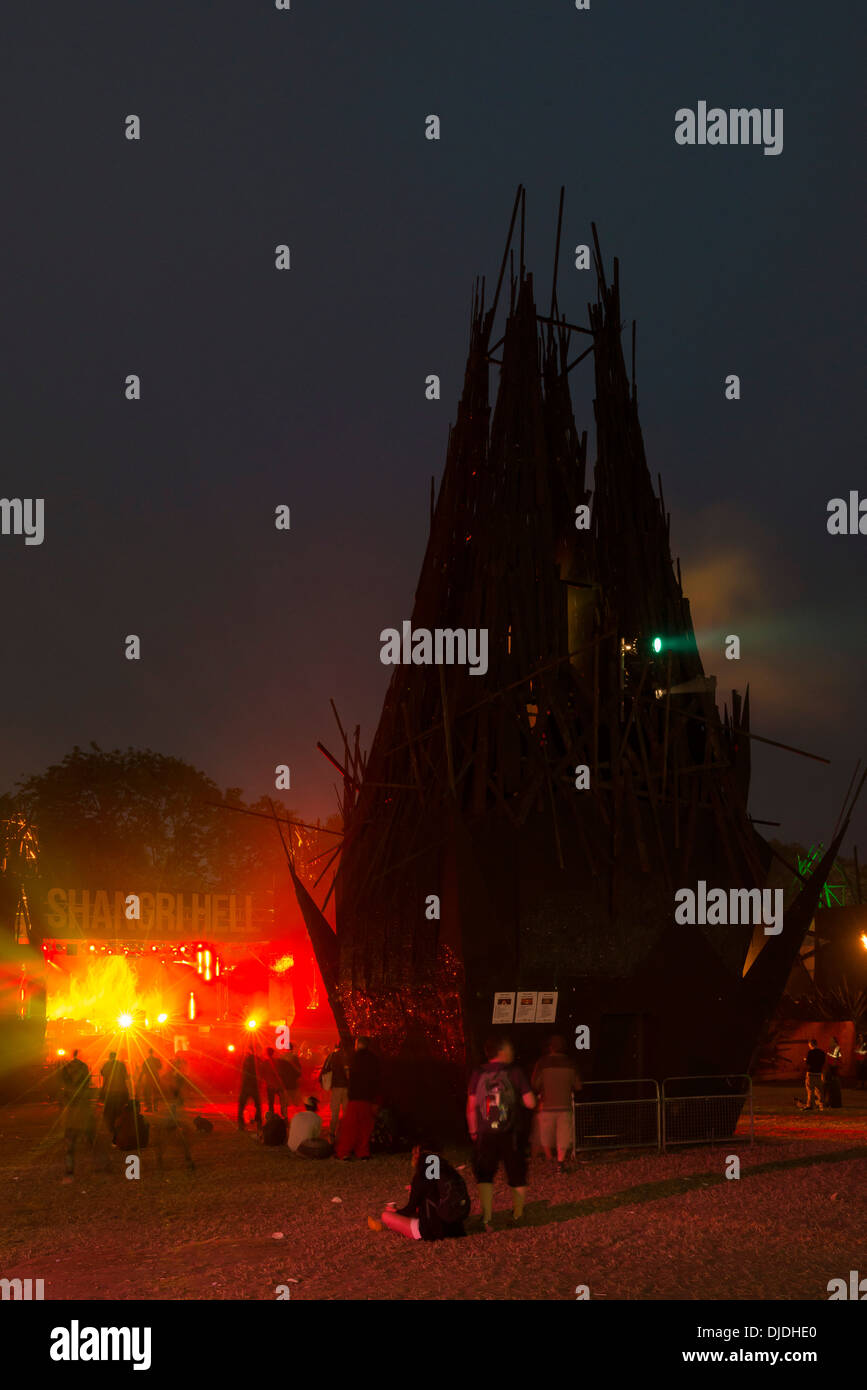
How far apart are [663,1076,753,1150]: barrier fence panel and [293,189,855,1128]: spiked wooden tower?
43cm

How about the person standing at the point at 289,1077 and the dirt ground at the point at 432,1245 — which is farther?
the person standing at the point at 289,1077

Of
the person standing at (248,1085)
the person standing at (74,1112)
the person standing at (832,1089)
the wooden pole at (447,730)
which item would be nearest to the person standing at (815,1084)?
the person standing at (832,1089)

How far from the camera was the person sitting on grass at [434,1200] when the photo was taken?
12.6m

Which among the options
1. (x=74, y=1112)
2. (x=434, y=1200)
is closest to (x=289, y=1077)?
(x=74, y=1112)

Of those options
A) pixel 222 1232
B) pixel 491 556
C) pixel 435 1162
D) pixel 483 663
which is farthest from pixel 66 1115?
pixel 491 556

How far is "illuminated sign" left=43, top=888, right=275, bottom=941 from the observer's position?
226ft

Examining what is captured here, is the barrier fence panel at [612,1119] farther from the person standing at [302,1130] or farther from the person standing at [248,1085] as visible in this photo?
the person standing at [248,1085]

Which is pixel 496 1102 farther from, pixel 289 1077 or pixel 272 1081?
pixel 289 1077

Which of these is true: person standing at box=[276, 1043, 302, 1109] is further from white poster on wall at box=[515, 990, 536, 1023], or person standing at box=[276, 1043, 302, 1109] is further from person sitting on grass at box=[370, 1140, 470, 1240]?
person sitting on grass at box=[370, 1140, 470, 1240]

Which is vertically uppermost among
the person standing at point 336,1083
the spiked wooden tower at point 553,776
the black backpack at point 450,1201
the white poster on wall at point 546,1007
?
the spiked wooden tower at point 553,776

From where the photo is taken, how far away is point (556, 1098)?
18.0m

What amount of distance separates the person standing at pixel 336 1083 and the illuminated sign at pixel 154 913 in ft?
141

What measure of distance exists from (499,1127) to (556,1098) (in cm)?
452
